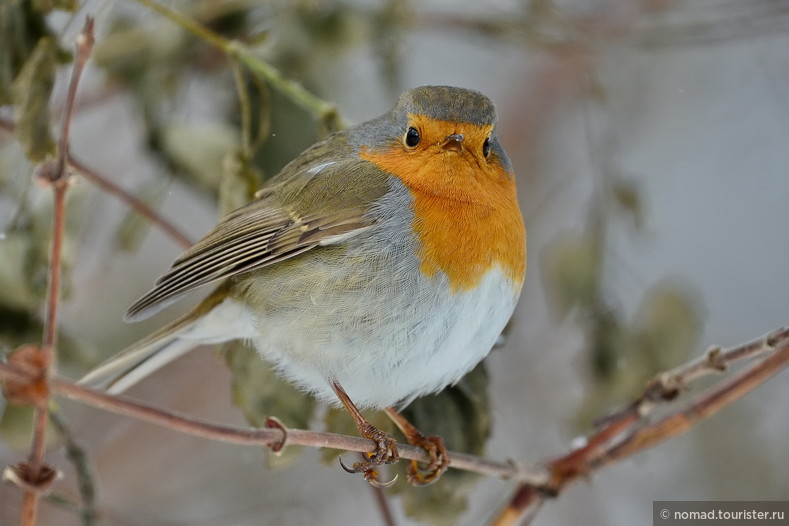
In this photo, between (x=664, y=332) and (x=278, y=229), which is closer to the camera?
(x=278, y=229)

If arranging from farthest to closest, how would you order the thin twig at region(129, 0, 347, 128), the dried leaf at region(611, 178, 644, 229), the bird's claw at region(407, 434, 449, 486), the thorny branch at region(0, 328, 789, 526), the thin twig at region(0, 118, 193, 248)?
1. the dried leaf at region(611, 178, 644, 229)
2. the thin twig at region(0, 118, 193, 248)
3. the thin twig at region(129, 0, 347, 128)
4. the bird's claw at region(407, 434, 449, 486)
5. the thorny branch at region(0, 328, 789, 526)

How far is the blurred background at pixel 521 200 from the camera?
2.64 metres

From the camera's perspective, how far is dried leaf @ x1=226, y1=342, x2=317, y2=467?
2551mm

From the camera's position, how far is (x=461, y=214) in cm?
238

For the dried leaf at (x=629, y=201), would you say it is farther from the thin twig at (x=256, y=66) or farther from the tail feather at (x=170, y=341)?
the tail feather at (x=170, y=341)

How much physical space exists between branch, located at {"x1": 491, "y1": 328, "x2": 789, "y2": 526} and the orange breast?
1.45 feet

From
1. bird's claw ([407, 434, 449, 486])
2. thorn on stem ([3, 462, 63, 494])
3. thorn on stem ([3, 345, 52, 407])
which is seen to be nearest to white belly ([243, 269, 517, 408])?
bird's claw ([407, 434, 449, 486])

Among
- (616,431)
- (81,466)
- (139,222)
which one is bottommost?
(616,431)

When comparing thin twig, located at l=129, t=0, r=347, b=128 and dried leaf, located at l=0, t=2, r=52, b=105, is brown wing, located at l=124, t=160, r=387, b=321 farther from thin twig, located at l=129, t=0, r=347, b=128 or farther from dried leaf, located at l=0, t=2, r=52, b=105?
dried leaf, located at l=0, t=2, r=52, b=105

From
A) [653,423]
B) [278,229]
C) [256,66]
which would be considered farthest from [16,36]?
[653,423]

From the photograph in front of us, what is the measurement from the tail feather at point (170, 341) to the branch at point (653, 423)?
921mm

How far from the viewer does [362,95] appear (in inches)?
173

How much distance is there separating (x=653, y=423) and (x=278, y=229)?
1116 millimetres

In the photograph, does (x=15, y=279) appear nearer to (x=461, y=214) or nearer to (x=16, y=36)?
(x=16, y=36)
